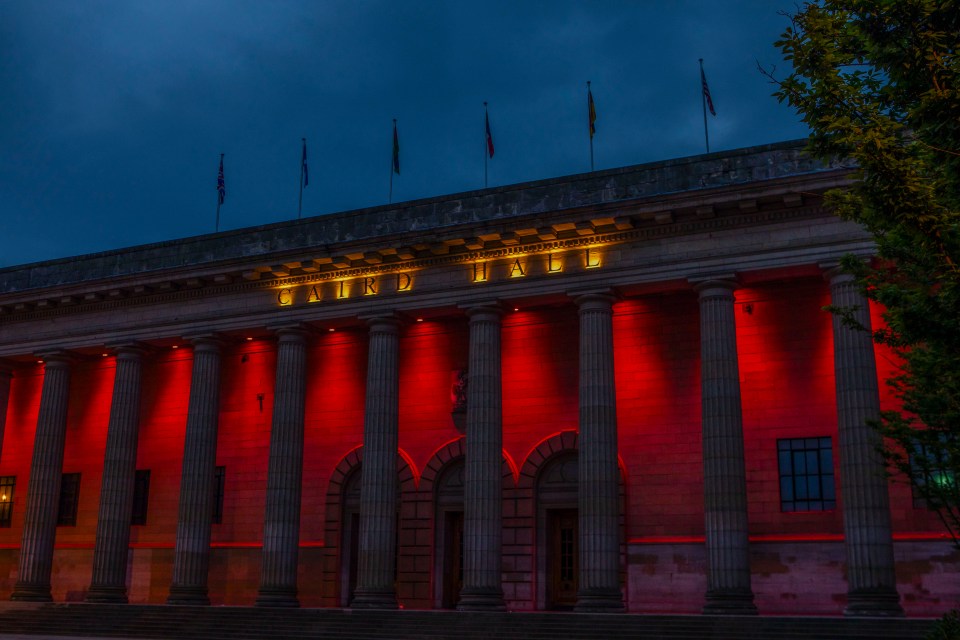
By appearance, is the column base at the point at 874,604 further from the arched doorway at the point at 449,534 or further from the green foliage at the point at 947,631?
the arched doorway at the point at 449,534

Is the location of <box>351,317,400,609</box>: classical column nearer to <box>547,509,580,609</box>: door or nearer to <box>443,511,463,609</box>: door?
<box>443,511,463,609</box>: door

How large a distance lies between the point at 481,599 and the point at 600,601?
3.40m

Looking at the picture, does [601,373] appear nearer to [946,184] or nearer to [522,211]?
[522,211]

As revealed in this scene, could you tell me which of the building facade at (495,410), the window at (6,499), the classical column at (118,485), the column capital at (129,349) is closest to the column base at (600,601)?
the building facade at (495,410)

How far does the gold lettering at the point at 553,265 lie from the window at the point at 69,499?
2156 cm

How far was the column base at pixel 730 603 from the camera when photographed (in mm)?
25578

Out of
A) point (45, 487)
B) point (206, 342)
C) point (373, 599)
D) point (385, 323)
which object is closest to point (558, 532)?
point (373, 599)

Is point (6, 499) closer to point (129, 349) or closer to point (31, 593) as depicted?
point (31, 593)

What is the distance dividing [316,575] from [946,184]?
27.2 meters

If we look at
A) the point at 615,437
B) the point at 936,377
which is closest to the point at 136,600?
the point at 615,437

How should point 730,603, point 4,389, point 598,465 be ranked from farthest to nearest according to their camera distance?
point 4,389 < point 598,465 < point 730,603

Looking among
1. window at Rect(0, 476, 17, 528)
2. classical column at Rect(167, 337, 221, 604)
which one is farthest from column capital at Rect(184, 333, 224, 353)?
window at Rect(0, 476, 17, 528)

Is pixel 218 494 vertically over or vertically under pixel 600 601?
over

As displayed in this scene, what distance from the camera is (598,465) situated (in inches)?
1115
